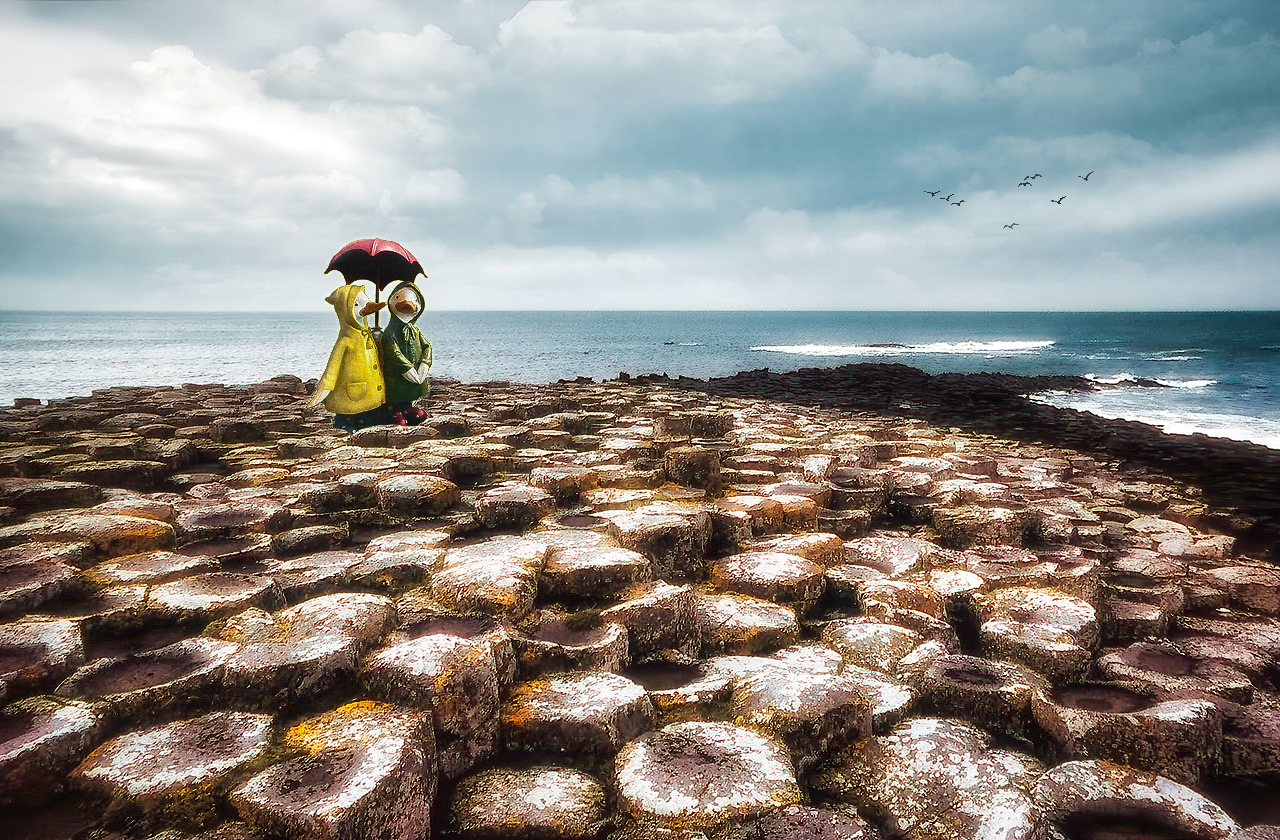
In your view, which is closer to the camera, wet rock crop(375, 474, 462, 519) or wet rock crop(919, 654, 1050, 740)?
wet rock crop(919, 654, 1050, 740)

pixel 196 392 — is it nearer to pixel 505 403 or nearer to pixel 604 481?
pixel 505 403

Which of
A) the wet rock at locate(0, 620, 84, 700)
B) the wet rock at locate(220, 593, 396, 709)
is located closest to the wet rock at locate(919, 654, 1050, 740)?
the wet rock at locate(220, 593, 396, 709)

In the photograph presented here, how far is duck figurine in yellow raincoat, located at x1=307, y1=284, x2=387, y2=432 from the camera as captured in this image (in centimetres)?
698

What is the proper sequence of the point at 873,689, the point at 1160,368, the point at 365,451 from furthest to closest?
the point at 1160,368
the point at 365,451
the point at 873,689

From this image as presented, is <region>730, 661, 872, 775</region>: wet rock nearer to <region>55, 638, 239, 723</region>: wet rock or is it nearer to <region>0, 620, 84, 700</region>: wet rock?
<region>55, 638, 239, 723</region>: wet rock

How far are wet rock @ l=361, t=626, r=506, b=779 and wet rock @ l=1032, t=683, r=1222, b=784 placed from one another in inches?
82.2

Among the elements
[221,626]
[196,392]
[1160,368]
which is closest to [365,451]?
[221,626]

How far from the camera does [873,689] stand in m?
2.64

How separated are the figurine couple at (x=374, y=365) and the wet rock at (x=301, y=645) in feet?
14.4

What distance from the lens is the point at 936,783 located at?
2.16m

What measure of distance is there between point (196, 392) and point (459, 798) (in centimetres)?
1295

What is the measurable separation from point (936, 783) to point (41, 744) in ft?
9.15

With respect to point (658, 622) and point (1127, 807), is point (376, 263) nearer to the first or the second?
point (658, 622)

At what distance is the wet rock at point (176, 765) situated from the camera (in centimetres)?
187
